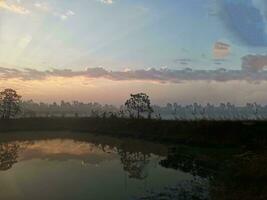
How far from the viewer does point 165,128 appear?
5056 cm

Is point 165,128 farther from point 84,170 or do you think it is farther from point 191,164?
point 84,170

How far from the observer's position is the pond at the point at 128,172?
62.6ft

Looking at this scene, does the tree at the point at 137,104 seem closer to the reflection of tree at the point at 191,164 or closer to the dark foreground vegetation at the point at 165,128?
the dark foreground vegetation at the point at 165,128

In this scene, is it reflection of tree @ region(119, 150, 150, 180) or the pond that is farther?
reflection of tree @ region(119, 150, 150, 180)

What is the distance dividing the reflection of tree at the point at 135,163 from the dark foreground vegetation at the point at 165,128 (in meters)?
6.77

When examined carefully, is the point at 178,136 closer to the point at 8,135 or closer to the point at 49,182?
the point at 49,182

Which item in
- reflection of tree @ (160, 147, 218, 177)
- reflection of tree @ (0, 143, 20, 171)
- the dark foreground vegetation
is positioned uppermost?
the dark foreground vegetation

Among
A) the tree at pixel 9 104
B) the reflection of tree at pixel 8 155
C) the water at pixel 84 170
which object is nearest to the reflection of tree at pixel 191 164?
the water at pixel 84 170

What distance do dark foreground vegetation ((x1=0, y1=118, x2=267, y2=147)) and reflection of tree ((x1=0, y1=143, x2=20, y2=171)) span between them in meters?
15.8

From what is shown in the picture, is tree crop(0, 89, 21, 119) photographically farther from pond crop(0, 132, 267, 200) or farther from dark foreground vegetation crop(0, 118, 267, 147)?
pond crop(0, 132, 267, 200)

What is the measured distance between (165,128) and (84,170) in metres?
Answer: 22.7

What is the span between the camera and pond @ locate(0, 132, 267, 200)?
62.6ft

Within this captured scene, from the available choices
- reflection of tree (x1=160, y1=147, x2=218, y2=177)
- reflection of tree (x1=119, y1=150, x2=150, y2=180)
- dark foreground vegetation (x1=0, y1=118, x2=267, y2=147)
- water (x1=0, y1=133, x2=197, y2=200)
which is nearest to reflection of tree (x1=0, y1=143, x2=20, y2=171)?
water (x1=0, y1=133, x2=197, y2=200)

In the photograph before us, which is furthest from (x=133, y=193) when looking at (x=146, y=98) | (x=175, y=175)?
(x=146, y=98)
